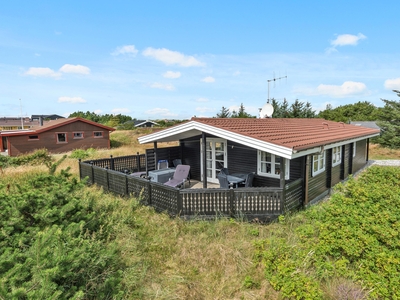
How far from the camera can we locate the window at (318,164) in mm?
8414

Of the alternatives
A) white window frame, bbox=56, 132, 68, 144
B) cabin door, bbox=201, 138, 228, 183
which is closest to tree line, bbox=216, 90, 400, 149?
cabin door, bbox=201, 138, 228, 183

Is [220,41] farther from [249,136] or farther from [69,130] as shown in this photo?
[69,130]

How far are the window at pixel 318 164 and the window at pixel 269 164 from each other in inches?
53.9

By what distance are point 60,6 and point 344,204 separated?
35.2ft

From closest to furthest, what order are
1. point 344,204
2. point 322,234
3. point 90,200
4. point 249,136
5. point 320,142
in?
1. point 322,234
2. point 344,204
3. point 90,200
4. point 249,136
5. point 320,142

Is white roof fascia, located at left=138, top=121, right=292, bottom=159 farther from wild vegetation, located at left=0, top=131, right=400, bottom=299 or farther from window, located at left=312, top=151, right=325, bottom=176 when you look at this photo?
window, located at left=312, top=151, right=325, bottom=176

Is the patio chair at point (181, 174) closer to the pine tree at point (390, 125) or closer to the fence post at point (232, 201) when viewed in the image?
the fence post at point (232, 201)

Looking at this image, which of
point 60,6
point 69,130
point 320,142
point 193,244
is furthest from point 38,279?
point 69,130

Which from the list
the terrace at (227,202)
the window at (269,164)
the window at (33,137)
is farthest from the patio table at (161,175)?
the window at (33,137)

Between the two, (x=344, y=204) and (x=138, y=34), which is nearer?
(x=344, y=204)

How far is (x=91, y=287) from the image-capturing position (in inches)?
131

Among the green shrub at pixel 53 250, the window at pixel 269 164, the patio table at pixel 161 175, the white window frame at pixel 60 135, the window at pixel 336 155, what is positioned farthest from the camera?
the white window frame at pixel 60 135

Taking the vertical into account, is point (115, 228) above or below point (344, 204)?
below

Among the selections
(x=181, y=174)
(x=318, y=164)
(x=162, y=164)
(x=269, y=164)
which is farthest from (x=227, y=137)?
(x=162, y=164)
